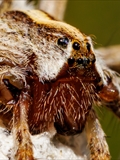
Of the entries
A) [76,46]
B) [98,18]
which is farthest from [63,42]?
[98,18]

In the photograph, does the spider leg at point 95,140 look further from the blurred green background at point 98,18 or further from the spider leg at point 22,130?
the blurred green background at point 98,18

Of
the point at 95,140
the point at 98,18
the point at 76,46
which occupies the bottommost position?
the point at 98,18

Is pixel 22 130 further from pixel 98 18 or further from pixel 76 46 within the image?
pixel 98 18

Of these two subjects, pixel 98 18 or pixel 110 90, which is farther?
pixel 98 18

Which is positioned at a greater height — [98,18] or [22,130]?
[22,130]

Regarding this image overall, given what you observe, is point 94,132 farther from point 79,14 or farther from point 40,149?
point 79,14

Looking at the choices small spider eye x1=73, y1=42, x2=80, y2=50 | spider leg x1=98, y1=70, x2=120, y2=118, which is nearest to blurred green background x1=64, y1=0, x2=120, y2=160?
spider leg x1=98, y1=70, x2=120, y2=118
